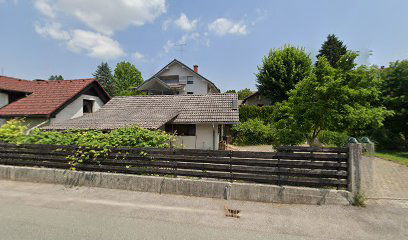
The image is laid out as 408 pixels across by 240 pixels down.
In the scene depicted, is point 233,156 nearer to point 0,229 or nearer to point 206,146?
point 0,229

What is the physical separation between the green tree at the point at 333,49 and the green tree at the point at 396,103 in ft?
53.1

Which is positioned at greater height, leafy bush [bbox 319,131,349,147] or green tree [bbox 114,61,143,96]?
green tree [bbox 114,61,143,96]

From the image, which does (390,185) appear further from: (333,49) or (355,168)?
(333,49)

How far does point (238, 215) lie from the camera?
441cm

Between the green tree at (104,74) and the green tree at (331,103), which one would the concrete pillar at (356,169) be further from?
the green tree at (104,74)

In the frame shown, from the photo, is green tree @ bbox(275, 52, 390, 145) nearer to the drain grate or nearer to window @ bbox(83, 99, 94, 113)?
the drain grate

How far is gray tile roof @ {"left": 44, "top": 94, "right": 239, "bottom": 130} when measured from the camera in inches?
484

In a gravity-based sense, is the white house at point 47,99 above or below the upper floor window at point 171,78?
below

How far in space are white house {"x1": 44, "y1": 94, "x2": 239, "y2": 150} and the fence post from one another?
25.8 ft

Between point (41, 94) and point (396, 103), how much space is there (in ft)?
88.7

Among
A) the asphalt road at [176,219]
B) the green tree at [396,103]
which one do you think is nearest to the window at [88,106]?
the asphalt road at [176,219]

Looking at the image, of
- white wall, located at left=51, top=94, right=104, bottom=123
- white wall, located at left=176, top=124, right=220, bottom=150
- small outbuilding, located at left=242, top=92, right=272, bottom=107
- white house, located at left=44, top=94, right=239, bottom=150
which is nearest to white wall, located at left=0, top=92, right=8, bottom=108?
white wall, located at left=51, top=94, right=104, bottom=123

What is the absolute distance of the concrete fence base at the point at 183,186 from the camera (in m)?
4.91

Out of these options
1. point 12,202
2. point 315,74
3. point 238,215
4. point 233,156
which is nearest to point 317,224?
point 238,215
